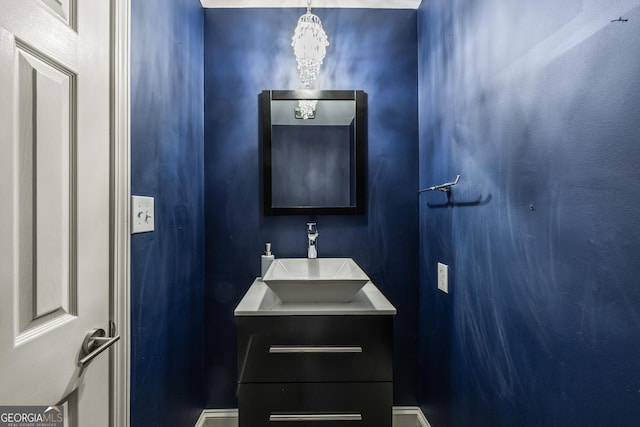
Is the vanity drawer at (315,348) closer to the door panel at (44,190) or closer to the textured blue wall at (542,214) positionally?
the textured blue wall at (542,214)

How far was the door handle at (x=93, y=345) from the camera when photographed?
29.2 inches

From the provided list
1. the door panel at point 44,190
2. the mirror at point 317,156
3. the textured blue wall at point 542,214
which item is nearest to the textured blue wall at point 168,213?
the door panel at point 44,190

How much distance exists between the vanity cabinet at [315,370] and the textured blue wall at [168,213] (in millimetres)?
321

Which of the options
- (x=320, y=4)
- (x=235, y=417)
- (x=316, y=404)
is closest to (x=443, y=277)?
(x=316, y=404)

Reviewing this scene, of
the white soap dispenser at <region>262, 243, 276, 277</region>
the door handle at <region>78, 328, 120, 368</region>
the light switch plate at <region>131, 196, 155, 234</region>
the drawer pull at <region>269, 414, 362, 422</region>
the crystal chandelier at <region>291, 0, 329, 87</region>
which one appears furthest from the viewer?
the white soap dispenser at <region>262, 243, 276, 277</region>

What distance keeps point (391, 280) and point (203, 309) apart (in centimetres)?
101

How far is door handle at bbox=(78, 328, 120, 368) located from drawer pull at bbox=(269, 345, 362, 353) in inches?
20.0

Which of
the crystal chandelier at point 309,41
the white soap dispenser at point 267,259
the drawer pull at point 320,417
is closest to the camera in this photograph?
the drawer pull at point 320,417

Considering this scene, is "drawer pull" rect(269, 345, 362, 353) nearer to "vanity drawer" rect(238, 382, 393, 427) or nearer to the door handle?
"vanity drawer" rect(238, 382, 393, 427)

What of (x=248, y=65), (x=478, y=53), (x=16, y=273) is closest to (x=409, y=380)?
(x=478, y=53)

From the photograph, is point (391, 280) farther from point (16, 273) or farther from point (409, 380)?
point (16, 273)

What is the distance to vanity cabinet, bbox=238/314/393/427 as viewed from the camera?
3.60 ft

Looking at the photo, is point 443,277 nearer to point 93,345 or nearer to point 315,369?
point 315,369

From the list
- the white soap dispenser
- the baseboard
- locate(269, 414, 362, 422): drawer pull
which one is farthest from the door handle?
the baseboard
